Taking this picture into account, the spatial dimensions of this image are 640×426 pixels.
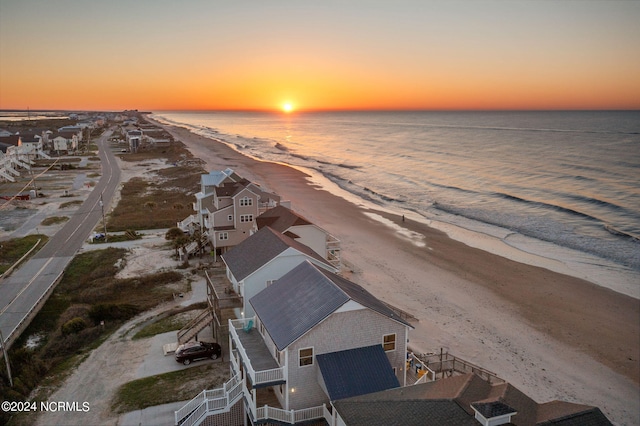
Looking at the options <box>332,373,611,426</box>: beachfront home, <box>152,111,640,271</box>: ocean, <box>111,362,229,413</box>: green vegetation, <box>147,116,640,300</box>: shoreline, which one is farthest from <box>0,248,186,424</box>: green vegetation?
<box>152,111,640,271</box>: ocean

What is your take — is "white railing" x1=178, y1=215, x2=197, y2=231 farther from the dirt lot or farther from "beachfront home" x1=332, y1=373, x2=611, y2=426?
"beachfront home" x1=332, y1=373, x2=611, y2=426

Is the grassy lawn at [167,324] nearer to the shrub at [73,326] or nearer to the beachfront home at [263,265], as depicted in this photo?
the shrub at [73,326]

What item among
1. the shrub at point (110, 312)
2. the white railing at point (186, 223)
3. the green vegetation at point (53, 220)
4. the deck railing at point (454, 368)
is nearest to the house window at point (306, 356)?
the deck railing at point (454, 368)

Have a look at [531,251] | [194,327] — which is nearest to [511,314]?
[531,251]

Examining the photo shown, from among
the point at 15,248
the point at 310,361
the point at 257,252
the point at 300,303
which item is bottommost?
the point at 15,248

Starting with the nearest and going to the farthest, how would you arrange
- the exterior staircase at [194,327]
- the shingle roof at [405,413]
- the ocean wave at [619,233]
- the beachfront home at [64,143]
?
the shingle roof at [405,413] < the exterior staircase at [194,327] < the ocean wave at [619,233] < the beachfront home at [64,143]

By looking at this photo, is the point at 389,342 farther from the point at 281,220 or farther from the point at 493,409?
the point at 281,220
